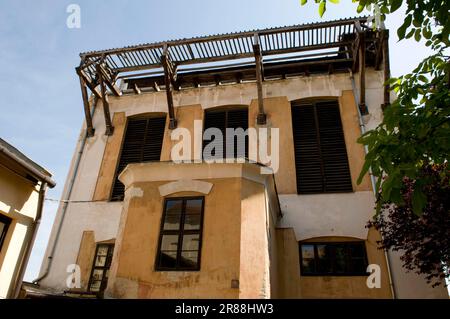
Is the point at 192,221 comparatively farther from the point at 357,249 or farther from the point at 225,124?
the point at 225,124

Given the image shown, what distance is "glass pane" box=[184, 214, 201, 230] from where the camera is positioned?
707 centimetres

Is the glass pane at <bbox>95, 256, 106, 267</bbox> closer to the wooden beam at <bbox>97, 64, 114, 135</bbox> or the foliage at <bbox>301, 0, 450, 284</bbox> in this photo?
the wooden beam at <bbox>97, 64, 114, 135</bbox>

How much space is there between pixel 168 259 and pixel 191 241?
56cm

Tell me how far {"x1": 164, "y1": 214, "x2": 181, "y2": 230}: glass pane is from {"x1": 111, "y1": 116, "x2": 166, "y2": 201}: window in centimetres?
537

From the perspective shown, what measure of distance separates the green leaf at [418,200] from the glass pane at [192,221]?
4.55 m

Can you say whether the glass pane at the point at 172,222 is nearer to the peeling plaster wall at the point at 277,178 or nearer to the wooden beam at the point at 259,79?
the peeling plaster wall at the point at 277,178

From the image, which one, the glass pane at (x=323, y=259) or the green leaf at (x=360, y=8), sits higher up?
the green leaf at (x=360, y=8)

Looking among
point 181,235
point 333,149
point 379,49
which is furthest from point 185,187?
point 379,49

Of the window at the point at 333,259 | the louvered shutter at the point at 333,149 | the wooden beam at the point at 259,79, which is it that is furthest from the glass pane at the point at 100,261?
the louvered shutter at the point at 333,149

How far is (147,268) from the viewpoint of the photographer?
22.0ft

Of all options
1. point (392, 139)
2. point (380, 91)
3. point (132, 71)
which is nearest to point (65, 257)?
point (132, 71)

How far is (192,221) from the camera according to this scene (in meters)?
7.13

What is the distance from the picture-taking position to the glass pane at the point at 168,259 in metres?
6.73
